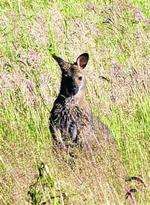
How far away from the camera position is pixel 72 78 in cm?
673

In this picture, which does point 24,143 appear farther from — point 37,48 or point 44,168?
point 37,48

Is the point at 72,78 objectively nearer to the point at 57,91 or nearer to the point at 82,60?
the point at 82,60

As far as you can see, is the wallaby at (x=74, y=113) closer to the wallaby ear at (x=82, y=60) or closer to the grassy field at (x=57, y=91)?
the wallaby ear at (x=82, y=60)

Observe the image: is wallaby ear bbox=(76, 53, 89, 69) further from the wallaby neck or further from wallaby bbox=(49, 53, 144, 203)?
the wallaby neck

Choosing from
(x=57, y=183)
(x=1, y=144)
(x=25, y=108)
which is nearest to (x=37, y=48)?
(x=25, y=108)

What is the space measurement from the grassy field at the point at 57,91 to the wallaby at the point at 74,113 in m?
0.11

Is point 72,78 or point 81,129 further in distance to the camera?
point 72,78

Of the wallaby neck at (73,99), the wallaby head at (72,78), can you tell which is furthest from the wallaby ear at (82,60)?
the wallaby neck at (73,99)

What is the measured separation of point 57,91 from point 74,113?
2.00 ft

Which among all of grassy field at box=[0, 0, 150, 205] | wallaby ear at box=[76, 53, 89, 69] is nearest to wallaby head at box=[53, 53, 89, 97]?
wallaby ear at box=[76, 53, 89, 69]

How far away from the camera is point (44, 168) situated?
4.50 meters

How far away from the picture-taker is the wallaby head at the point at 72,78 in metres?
6.71

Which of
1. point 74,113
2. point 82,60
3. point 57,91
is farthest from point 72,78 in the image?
point 57,91

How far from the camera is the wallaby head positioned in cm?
671
